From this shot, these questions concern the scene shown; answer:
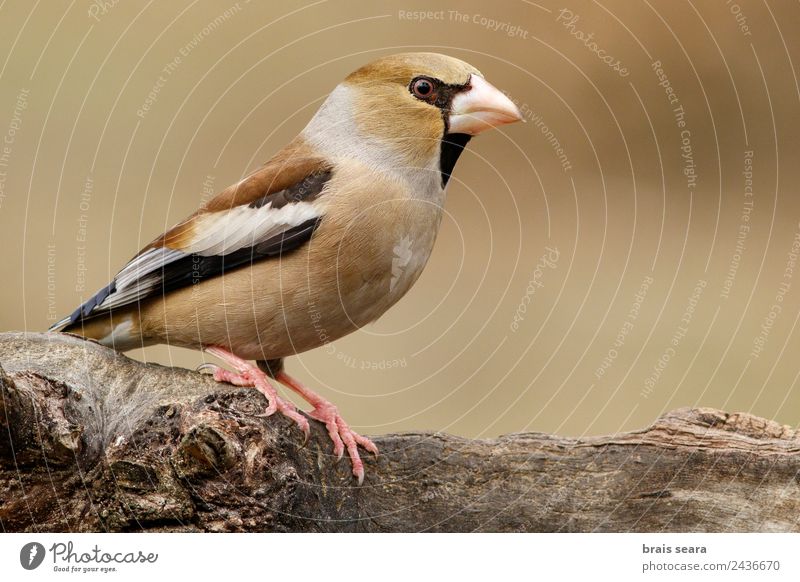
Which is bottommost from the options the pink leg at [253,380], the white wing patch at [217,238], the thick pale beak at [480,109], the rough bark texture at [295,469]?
the rough bark texture at [295,469]

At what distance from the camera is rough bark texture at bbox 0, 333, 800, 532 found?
328 cm

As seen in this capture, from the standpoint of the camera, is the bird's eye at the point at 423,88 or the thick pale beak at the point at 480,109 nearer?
the thick pale beak at the point at 480,109

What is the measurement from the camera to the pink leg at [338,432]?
12.8 ft

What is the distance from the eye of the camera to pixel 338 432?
4.05 meters

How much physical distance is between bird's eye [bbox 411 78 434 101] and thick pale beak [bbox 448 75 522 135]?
0.37 feet

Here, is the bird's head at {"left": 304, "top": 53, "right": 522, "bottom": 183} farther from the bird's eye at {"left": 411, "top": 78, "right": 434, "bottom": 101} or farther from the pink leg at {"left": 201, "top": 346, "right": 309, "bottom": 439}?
the pink leg at {"left": 201, "top": 346, "right": 309, "bottom": 439}

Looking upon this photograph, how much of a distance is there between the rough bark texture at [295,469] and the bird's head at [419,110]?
3.98ft

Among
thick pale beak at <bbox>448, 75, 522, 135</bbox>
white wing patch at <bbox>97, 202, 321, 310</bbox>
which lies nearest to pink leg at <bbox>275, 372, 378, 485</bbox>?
white wing patch at <bbox>97, 202, 321, 310</bbox>

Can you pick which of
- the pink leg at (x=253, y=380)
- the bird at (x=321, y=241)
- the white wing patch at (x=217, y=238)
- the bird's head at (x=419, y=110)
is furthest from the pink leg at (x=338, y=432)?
the bird's head at (x=419, y=110)

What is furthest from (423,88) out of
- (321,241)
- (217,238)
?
(217,238)

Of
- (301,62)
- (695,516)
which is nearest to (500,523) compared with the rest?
(695,516)

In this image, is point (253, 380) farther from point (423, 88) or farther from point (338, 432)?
point (423, 88)

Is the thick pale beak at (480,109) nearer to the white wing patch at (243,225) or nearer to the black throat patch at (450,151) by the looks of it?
the black throat patch at (450,151)

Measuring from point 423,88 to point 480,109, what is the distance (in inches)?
10.6
